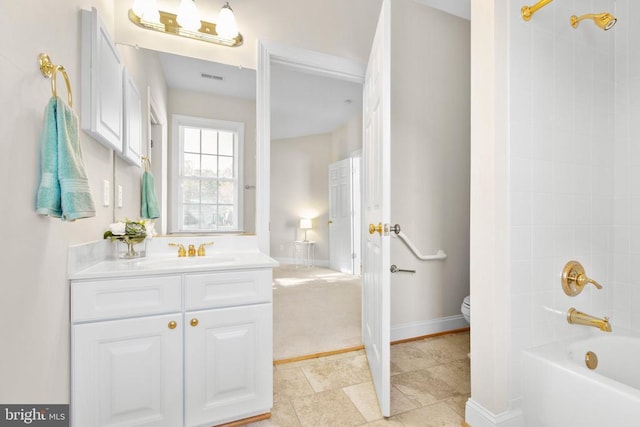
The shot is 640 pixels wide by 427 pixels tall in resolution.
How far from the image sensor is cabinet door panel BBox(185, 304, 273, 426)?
1.39m

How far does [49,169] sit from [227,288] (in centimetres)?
81

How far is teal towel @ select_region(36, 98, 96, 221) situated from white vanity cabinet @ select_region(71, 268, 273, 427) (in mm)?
403

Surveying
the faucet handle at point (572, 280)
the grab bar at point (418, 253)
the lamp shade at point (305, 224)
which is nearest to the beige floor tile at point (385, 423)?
the faucet handle at point (572, 280)

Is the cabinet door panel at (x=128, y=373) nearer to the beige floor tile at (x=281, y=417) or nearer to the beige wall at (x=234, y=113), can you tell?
the beige floor tile at (x=281, y=417)

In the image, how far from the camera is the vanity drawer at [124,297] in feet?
4.00

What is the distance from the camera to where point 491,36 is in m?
1.39

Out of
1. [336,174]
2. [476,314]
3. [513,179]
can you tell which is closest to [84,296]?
[476,314]

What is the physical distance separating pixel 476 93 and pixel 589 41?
2.54 feet

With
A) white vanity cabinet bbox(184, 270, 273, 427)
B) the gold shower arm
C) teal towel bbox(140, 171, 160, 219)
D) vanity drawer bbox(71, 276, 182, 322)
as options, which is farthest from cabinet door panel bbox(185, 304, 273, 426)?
the gold shower arm

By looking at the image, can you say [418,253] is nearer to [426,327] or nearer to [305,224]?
[426,327]

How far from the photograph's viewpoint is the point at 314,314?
10.1 feet

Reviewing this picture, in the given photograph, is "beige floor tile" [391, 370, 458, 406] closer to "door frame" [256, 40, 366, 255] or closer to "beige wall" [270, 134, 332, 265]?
"door frame" [256, 40, 366, 255]

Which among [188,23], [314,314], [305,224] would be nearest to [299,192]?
[305,224]

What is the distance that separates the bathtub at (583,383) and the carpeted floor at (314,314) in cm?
130
